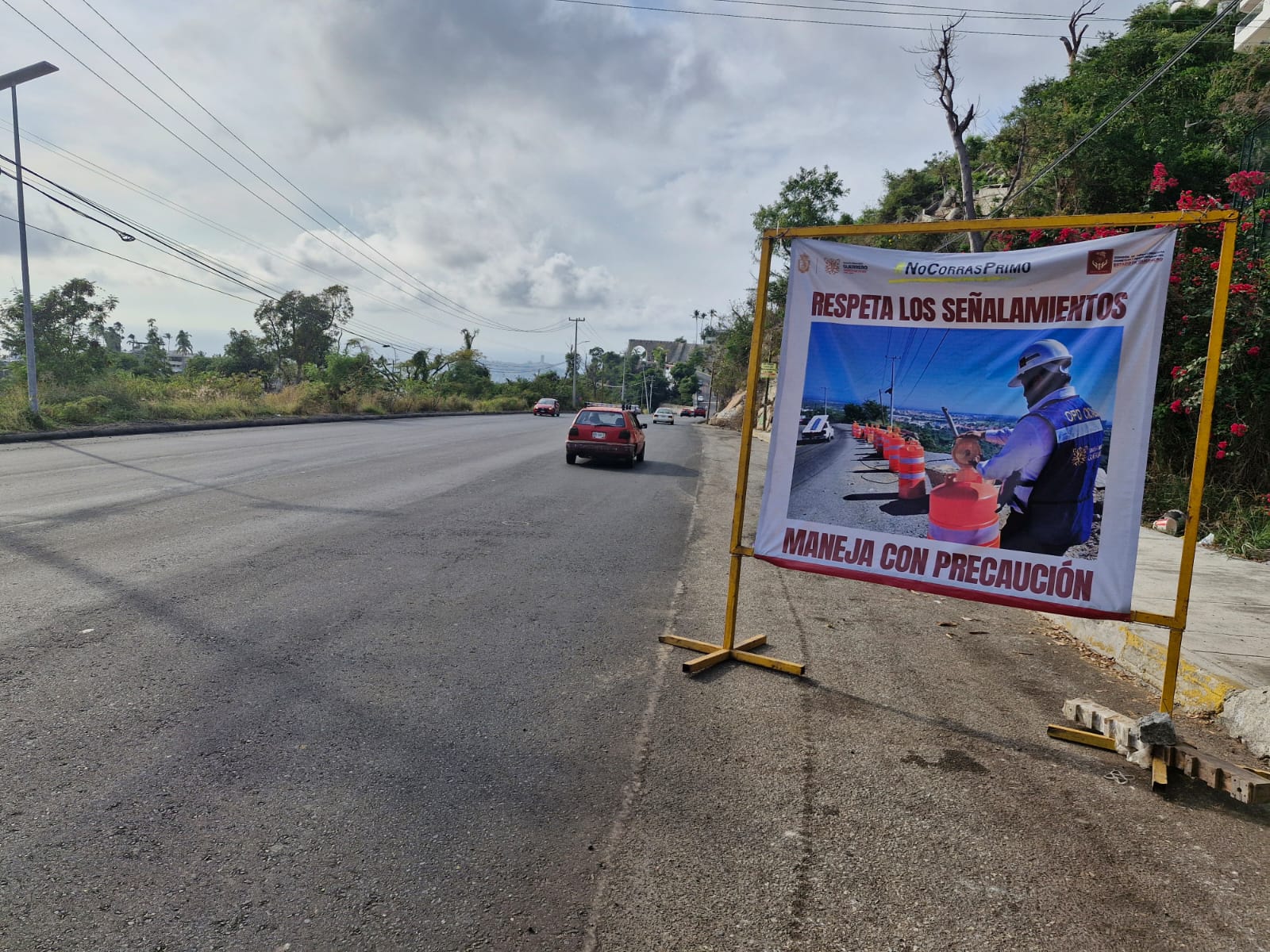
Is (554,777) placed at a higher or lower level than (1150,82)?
lower

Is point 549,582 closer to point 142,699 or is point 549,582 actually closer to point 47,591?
point 142,699

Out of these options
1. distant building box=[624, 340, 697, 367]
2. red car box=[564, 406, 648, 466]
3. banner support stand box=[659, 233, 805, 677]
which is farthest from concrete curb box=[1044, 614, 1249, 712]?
distant building box=[624, 340, 697, 367]

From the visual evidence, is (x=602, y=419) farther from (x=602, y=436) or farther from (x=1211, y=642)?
(x=1211, y=642)

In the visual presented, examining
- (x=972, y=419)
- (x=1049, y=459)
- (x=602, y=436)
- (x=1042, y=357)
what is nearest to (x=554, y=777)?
(x=972, y=419)

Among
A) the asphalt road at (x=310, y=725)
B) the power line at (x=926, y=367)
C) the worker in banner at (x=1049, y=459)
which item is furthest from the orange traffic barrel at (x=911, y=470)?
the asphalt road at (x=310, y=725)

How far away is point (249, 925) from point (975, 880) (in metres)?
2.45

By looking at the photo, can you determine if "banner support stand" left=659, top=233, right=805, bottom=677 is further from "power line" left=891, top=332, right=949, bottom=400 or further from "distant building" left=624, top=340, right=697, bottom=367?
"distant building" left=624, top=340, right=697, bottom=367

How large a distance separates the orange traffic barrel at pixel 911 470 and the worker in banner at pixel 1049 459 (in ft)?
1.33

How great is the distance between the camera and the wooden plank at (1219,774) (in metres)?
3.26

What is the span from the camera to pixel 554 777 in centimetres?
333

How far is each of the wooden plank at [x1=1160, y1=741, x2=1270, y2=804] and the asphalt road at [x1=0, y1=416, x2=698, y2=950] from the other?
102 inches

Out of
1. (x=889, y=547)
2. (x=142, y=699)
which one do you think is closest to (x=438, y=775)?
(x=142, y=699)

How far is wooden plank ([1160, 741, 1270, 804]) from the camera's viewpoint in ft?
10.7

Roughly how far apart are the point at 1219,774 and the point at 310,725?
13.9 ft
